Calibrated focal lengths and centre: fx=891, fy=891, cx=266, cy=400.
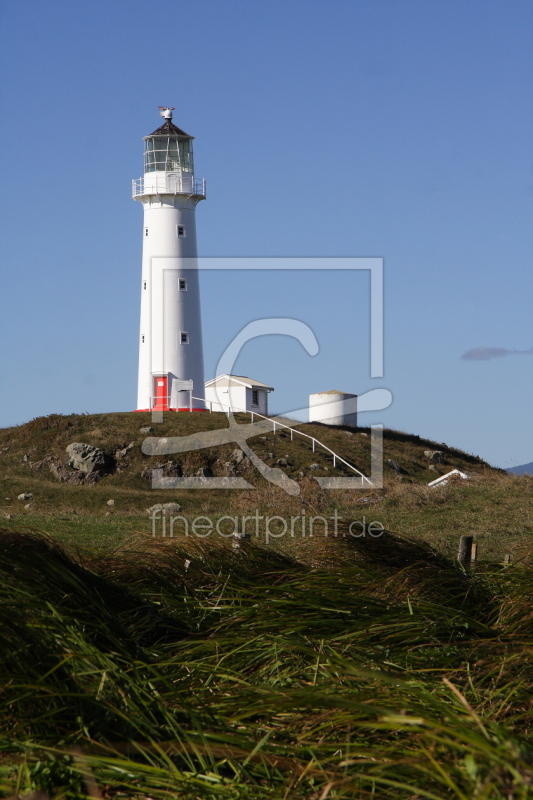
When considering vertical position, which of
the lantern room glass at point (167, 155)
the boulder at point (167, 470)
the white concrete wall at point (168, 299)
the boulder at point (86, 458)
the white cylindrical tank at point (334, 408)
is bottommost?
the boulder at point (167, 470)

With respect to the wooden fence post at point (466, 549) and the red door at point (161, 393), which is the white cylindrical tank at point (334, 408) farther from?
the wooden fence post at point (466, 549)

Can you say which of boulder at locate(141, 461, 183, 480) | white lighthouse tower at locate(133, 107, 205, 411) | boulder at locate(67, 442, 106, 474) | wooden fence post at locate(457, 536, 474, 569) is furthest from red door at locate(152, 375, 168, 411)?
wooden fence post at locate(457, 536, 474, 569)

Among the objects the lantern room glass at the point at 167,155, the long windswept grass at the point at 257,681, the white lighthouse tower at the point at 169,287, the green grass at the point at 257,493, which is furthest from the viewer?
the lantern room glass at the point at 167,155

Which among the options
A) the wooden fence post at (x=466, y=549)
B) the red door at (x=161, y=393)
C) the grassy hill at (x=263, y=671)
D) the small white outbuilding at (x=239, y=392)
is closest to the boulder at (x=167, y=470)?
the red door at (x=161, y=393)

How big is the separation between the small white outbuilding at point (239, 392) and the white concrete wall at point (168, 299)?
4614 mm

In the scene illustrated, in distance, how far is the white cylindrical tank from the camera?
4409cm

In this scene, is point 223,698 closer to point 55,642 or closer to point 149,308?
point 55,642

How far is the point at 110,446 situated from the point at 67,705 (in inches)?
1147

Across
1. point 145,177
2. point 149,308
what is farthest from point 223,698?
point 145,177

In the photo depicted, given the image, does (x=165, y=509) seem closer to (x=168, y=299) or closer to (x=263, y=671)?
(x=168, y=299)

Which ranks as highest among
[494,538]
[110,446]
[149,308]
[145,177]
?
[145,177]

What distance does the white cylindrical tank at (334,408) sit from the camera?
44094 mm

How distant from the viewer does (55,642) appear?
4.79 m

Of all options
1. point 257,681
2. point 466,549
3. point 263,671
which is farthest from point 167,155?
point 257,681
